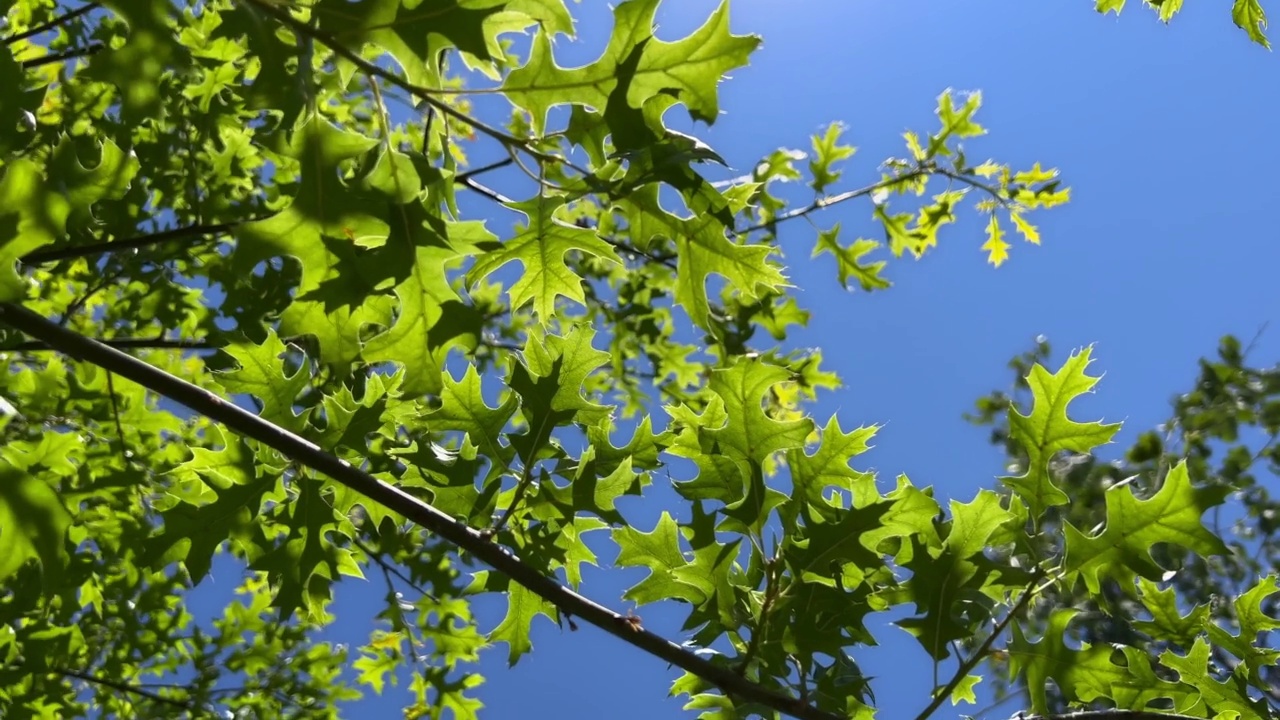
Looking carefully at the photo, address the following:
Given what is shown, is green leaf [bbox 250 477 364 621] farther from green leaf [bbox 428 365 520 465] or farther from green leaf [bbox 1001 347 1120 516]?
green leaf [bbox 1001 347 1120 516]

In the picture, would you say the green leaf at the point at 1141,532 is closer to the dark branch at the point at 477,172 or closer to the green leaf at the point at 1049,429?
the green leaf at the point at 1049,429

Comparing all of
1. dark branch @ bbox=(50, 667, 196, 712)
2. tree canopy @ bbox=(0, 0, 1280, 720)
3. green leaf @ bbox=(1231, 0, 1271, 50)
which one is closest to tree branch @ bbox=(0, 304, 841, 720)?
tree canopy @ bbox=(0, 0, 1280, 720)

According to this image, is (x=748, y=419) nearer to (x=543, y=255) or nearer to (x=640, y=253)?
(x=543, y=255)

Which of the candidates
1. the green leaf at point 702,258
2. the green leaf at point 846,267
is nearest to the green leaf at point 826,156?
the green leaf at point 846,267

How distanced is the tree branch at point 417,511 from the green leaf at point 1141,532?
24.5 inches

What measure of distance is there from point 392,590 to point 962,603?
1.70 m

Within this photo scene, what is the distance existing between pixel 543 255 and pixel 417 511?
0.59 meters

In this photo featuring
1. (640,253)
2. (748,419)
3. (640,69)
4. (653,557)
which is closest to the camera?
(640,69)

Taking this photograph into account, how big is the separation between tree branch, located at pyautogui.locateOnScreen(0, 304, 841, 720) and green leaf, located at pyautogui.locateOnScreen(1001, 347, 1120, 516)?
633 mm

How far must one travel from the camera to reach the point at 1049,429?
1955 millimetres

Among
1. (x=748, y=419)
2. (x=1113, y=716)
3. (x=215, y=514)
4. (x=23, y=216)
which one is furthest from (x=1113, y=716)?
(x=23, y=216)

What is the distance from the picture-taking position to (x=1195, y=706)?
6.72 feet

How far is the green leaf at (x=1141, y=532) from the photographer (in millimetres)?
1858

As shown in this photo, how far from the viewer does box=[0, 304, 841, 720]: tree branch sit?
1.61 metres
